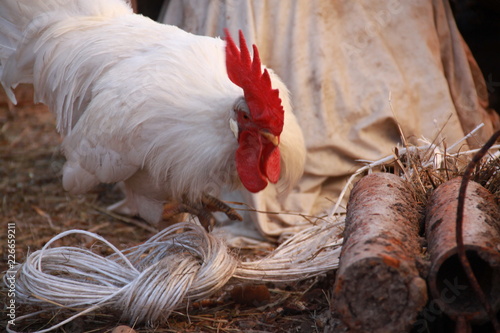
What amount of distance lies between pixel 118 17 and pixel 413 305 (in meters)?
2.38

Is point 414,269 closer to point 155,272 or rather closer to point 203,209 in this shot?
point 155,272

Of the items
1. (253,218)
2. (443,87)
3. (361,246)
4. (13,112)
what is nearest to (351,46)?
(443,87)

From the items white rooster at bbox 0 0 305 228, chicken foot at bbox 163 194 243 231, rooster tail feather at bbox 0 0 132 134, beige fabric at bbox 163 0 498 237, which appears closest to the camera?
white rooster at bbox 0 0 305 228

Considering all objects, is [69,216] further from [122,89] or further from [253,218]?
[122,89]

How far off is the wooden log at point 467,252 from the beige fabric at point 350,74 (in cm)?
168

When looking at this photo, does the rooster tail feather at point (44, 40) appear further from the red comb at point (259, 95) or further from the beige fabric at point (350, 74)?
the red comb at point (259, 95)

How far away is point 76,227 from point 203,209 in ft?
4.56

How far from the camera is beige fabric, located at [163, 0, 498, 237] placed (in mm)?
3684

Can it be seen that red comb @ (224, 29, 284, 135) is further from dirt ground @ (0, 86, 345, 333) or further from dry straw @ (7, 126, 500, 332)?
dirt ground @ (0, 86, 345, 333)

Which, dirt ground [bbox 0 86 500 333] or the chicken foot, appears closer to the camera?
dirt ground [bbox 0 86 500 333]

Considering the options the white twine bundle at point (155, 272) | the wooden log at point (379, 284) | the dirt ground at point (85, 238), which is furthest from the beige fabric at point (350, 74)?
the wooden log at point (379, 284)

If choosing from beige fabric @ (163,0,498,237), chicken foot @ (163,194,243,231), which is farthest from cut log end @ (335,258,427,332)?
beige fabric @ (163,0,498,237)

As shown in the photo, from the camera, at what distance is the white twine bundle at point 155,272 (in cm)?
248

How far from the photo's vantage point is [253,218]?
12.0 feet
